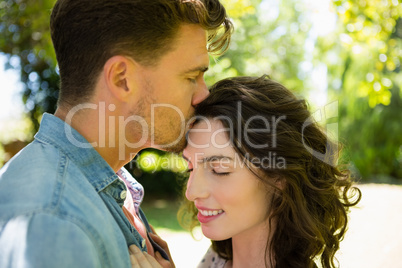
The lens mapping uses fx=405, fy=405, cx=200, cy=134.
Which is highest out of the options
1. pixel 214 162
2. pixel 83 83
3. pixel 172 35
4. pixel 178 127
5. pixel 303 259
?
pixel 172 35

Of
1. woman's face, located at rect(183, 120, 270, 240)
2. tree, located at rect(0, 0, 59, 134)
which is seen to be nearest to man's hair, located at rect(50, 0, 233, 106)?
woman's face, located at rect(183, 120, 270, 240)

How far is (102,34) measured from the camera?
A: 198cm

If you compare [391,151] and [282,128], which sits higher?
[282,128]

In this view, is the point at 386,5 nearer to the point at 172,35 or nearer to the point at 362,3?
the point at 362,3

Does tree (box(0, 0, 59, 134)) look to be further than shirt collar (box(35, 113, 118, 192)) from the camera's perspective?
Yes

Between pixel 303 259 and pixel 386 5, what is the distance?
3.35 meters

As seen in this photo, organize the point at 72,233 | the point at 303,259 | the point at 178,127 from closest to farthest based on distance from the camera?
the point at 72,233
the point at 178,127
the point at 303,259

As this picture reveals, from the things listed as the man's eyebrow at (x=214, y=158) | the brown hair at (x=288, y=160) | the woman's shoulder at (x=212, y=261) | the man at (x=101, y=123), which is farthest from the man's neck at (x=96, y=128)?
the woman's shoulder at (x=212, y=261)

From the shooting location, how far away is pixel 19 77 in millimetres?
8234

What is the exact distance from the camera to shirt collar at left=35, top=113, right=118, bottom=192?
1.82 m

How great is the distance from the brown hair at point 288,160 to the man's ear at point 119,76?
24.5 inches

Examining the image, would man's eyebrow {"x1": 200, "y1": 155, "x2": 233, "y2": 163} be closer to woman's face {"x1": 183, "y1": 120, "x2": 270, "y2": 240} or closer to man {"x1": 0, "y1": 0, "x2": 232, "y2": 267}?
woman's face {"x1": 183, "y1": 120, "x2": 270, "y2": 240}

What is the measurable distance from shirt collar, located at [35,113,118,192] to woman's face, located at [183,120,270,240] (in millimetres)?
650

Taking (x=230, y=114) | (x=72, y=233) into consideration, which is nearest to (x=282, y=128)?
(x=230, y=114)
